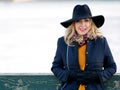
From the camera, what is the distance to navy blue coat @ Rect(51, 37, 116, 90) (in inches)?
128

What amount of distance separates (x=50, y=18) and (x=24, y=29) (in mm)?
3728

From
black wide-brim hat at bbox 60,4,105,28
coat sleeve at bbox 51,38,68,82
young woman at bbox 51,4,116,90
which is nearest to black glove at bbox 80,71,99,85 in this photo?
young woman at bbox 51,4,116,90

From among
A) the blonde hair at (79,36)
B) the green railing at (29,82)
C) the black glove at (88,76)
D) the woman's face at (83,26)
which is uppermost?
the woman's face at (83,26)

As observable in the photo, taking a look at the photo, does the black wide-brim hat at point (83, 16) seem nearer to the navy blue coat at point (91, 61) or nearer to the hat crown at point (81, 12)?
the hat crown at point (81, 12)

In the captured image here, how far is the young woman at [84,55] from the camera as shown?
3.25 metres

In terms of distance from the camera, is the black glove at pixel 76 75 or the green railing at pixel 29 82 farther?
the green railing at pixel 29 82

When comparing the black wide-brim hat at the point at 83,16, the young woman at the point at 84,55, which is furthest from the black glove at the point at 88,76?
the black wide-brim hat at the point at 83,16

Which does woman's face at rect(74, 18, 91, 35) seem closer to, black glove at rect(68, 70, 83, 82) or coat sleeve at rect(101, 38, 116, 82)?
coat sleeve at rect(101, 38, 116, 82)

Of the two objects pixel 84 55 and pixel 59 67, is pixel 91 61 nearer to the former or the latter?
pixel 84 55

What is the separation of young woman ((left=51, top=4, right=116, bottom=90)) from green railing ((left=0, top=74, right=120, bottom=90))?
269 millimetres

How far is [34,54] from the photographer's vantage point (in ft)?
25.1

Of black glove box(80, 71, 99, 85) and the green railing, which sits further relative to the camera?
the green railing

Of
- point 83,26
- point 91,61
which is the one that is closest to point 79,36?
point 83,26

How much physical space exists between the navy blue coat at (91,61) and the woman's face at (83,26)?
8 centimetres
